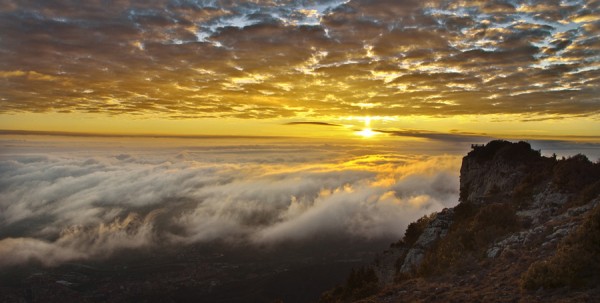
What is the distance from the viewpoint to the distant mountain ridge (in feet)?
37.2


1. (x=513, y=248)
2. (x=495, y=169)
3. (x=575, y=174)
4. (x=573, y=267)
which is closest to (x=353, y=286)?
(x=513, y=248)

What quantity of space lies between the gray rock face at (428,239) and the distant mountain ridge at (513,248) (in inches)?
2.9

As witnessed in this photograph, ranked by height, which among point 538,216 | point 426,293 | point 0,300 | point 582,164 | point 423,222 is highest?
point 582,164

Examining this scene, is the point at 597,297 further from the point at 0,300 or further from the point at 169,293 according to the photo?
the point at 0,300

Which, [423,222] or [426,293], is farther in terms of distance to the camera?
[423,222]

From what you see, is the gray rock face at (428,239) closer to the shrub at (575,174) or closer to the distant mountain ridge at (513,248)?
the distant mountain ridge at (513,248)

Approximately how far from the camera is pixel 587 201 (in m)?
19.8

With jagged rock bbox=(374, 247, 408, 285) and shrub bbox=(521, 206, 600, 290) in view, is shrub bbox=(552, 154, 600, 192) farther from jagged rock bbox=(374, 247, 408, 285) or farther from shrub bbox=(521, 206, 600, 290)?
shrub bbox=(521, 206, 600, 290)

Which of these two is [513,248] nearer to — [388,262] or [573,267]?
[573,267]

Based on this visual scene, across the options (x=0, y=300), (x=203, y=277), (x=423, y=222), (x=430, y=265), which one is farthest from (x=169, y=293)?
(x=430, y=265)

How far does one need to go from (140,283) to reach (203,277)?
32.1m

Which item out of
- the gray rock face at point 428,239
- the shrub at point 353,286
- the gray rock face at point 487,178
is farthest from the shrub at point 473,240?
the gray rock face at point 487,178

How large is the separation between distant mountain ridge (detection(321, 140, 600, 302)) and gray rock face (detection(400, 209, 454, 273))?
73 millimetres

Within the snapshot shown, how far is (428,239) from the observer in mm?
25828
